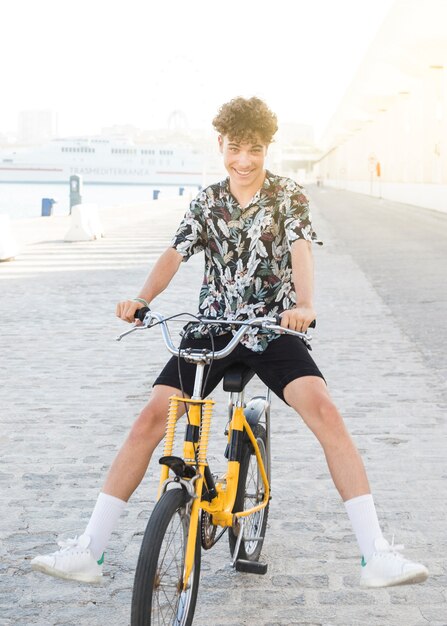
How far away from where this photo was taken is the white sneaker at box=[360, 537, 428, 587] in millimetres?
3371

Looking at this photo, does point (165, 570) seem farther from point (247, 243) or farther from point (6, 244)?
point (6, 244)

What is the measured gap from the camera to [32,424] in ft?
21.7

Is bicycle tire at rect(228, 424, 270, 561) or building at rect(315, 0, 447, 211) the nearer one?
bicycle tire at rect(228, 424, 270, 561)

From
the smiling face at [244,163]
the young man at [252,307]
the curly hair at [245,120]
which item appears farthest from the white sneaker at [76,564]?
the curly hair at [245,120]

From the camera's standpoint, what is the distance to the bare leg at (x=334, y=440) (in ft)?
11.4

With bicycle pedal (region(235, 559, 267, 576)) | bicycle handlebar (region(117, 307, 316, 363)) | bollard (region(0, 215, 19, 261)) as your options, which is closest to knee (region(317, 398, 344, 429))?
bicycle handlebar (region(117, 307, 316, 363))

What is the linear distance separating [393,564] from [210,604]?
2.39ft

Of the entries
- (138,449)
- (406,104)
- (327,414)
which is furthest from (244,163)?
(406,104)

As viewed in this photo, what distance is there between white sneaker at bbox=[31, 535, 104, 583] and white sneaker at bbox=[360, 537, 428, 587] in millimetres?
877

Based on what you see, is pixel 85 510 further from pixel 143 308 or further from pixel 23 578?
pixel 143 308

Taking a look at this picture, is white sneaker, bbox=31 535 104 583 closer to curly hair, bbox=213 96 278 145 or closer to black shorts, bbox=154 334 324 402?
black shorts, bbox=154 334 324 402

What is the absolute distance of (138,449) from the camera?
3.49 meters

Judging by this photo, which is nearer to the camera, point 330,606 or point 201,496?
point 201,496

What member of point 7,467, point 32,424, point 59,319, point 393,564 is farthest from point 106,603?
point 59,319
